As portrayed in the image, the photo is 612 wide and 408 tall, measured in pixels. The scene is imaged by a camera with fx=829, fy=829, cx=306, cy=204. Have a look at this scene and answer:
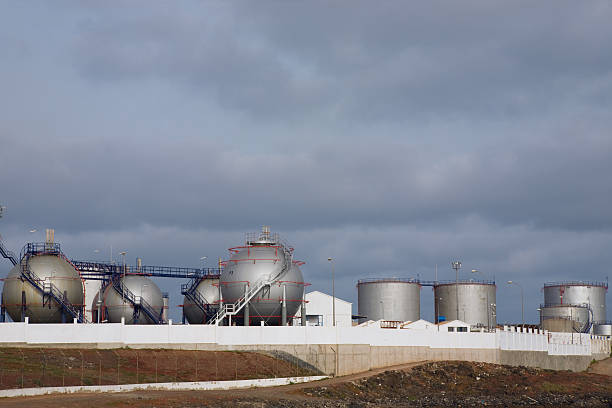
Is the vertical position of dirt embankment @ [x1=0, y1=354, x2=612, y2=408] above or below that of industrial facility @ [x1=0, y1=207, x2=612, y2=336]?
below

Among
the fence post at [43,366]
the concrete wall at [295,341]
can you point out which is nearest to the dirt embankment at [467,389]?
the concrete wall at [295,341]

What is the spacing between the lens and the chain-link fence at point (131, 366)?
194ft

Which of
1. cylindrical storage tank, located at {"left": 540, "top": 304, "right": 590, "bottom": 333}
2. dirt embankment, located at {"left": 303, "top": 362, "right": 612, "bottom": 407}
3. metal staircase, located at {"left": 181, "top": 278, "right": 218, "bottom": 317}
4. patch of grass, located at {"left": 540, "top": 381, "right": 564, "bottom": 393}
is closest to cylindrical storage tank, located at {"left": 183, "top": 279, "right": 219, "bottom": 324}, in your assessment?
metal staircase, located at {"left": 181, "top": 278, "right": 218, "bottom": 317}

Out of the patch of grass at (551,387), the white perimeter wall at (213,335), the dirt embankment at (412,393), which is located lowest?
the patch of grass at (551,387)

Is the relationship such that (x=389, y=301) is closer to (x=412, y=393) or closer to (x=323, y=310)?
(x=323, y=310)

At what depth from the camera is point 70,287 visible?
85000 mm

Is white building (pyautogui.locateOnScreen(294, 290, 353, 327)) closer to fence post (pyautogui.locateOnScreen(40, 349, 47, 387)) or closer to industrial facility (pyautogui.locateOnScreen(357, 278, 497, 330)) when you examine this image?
industrial facility (pyautogui.locateOnScreen(357, 278, 497, 330))

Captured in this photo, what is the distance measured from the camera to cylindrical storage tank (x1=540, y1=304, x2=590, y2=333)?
140375 millimetres

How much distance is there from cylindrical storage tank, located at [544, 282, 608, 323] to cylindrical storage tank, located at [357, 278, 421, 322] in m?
40.9

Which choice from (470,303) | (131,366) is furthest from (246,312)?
(470,303)

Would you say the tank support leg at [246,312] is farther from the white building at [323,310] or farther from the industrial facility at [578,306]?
the industrial facility at [578,306]

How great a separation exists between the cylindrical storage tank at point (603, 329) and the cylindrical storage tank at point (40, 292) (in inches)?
4087

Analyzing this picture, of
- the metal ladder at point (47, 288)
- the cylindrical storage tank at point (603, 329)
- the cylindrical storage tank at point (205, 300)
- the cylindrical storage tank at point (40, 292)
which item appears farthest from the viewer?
the cylindrical storage tank at point (603, 329)

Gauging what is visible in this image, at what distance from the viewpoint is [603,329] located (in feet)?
506
